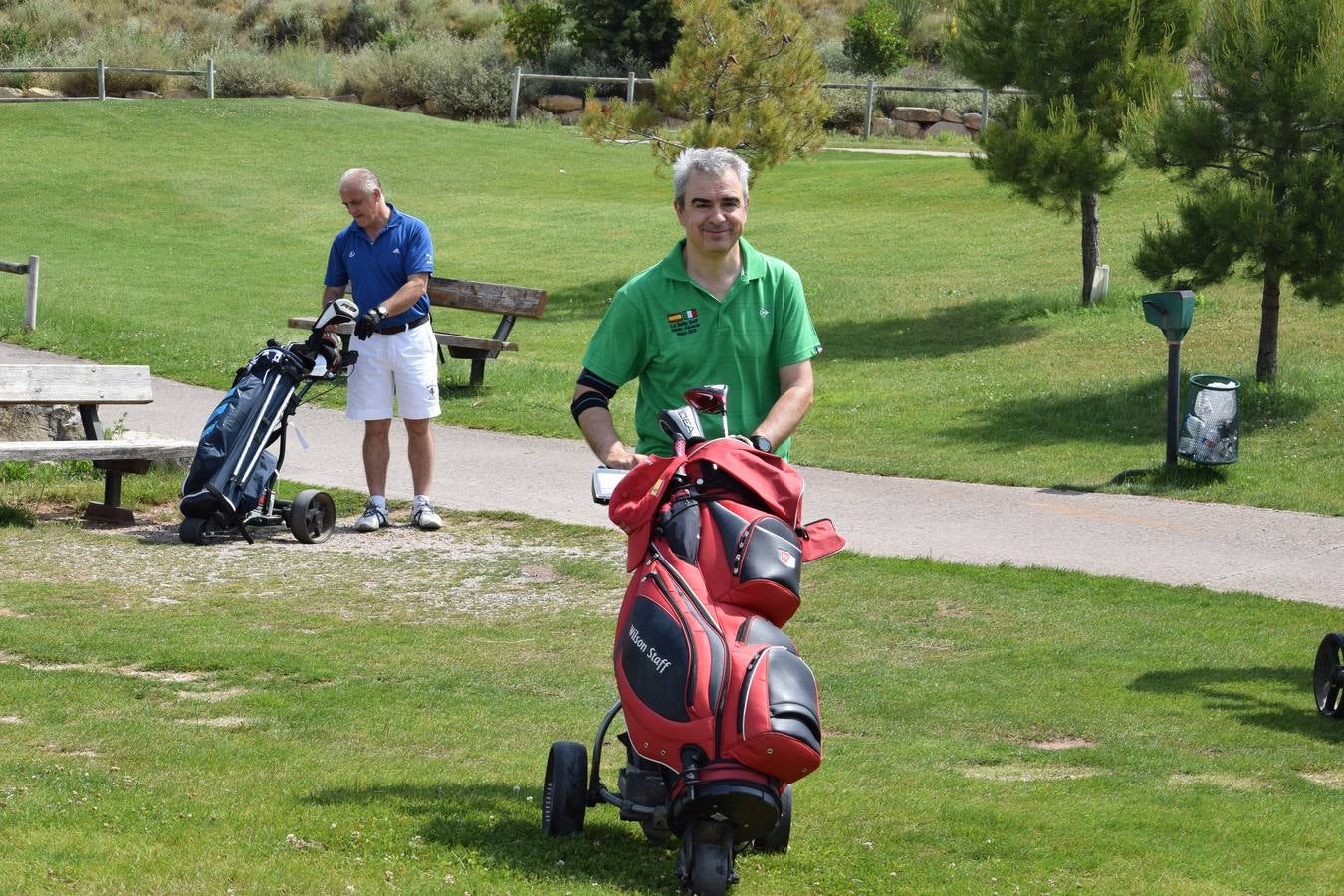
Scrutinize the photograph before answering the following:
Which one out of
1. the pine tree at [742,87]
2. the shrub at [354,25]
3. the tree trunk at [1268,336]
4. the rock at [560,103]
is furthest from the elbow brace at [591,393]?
the shrub at [354,25]

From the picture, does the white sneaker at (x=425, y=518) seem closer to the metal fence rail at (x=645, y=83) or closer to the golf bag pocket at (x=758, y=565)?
the golf bag pocket at (x=758, y=565)

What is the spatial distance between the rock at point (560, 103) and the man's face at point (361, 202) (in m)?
33.8

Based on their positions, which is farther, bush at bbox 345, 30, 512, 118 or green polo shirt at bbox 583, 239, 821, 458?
bush at bbox 345, 30, 512, 118

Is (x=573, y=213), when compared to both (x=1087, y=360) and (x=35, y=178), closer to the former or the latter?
(x=35, y=178)

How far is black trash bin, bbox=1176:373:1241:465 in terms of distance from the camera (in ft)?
37.5

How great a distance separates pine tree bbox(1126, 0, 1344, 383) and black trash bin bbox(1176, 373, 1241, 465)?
3021 mm

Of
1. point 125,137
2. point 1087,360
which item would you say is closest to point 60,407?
point 1087,360

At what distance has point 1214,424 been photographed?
37.5 ft

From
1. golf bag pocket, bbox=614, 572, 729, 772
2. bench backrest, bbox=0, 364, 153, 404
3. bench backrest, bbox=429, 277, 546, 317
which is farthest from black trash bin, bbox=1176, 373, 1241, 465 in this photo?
golf bag pocket, bbox=614, 572, 729, 772

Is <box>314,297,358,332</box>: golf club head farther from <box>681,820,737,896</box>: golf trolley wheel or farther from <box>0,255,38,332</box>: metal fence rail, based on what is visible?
<box>0,255,38,332</box>: metal fence rail

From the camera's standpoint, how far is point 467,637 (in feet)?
25.1

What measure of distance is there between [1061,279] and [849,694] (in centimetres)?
1571

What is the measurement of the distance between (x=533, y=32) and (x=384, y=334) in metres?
36.6

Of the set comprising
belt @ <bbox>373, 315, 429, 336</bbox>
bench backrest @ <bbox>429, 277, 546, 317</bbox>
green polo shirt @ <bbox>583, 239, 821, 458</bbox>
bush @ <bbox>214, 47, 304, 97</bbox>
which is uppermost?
bush @ <bbox>214, 47, 304, 97</bbox>
